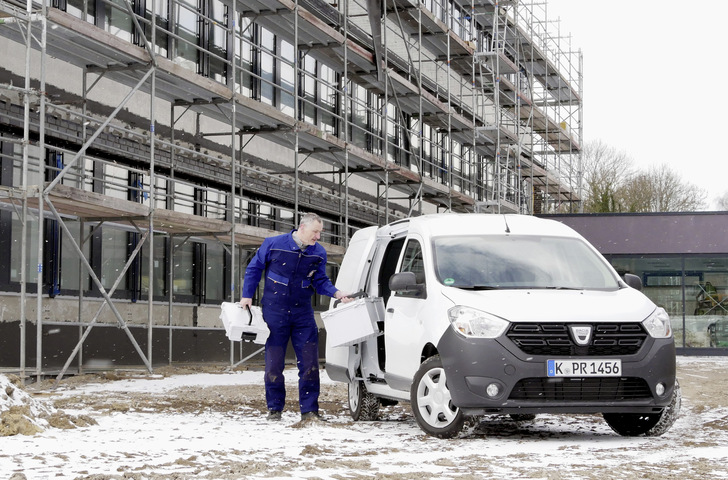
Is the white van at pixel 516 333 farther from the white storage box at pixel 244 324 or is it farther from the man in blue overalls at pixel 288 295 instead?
the white storage box at pixel 244 324

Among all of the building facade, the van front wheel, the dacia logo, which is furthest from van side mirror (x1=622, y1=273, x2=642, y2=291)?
the building facade

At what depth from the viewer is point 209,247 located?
21984 mm

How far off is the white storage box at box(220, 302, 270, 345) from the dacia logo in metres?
2.58

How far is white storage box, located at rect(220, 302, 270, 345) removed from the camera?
29.4 ft

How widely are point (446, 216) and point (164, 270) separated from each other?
458 inches

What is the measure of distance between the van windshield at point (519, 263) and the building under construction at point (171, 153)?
5.95 m

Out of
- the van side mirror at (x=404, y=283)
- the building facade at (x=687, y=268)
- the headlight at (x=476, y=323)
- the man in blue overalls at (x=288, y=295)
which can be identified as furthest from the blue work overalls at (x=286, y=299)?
the building facade at (x=687, y=268)

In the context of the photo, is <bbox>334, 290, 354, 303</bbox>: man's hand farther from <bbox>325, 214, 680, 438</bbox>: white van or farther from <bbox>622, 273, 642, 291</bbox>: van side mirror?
<bbox>622, 273, 642, 291</bbox>: van side mirror

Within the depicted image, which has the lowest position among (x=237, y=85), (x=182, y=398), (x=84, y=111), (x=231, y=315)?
(x=182, y=398)

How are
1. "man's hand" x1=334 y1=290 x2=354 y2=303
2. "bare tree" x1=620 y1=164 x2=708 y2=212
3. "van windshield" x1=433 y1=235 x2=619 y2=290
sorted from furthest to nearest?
"bare tree" x1=620 y1=164 x2=708 y2=212
"man's hand" x1=334 y1=290 x2=354 y2=303
"van windshield" x1=433 y1=235 x2=619 y2=290

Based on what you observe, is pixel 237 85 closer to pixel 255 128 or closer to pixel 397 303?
pixel 255 128

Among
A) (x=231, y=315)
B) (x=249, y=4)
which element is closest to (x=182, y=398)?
(x=231, y=315)

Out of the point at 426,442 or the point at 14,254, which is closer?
the point at 426,442

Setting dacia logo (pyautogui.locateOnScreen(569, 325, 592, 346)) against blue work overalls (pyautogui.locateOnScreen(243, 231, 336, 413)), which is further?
blue work overalls (pyautogui.locateOnScreen(243, 231, 336, 413))
